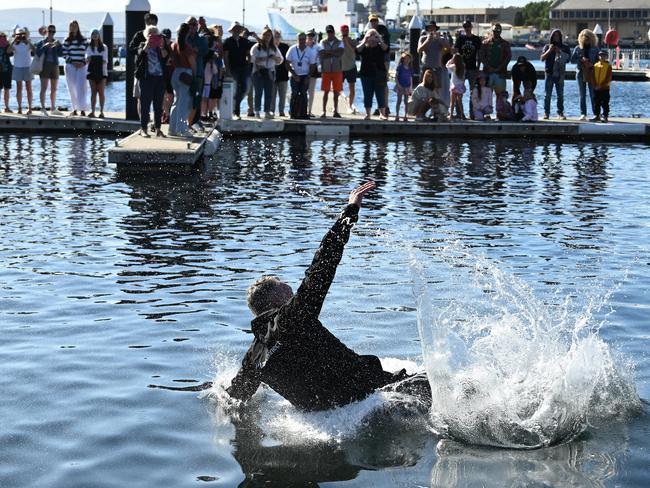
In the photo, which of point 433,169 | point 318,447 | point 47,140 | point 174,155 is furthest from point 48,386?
point 47,140

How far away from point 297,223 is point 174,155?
169 inches

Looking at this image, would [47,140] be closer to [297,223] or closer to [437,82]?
[437,82]

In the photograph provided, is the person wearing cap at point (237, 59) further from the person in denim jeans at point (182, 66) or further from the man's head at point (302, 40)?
the person in denim jeans at point (182, 66)

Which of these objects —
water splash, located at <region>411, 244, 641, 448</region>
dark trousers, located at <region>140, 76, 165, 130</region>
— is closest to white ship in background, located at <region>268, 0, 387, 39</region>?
dark trousers, located at <region>140, 76, 165, 130</region>

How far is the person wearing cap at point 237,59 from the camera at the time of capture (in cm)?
2380

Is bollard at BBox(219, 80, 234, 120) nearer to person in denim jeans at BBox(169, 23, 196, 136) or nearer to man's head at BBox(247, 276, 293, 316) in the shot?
person in denim jeans at BBox(169, 23, 196, 136)

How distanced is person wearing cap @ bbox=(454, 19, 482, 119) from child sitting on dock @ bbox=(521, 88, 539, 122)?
1400mm

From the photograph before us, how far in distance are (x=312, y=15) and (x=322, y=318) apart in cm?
13302

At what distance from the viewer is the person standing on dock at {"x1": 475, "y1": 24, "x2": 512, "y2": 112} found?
24.3 meters

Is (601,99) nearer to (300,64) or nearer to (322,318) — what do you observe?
(300,64)

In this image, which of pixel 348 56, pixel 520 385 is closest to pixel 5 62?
pixel 348 56

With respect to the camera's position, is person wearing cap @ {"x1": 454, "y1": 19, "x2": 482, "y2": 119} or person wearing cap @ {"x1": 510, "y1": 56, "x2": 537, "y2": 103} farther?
person wearing cap @ {"x1": 454, "y1": 19, "x2": 482, "y2": 119}

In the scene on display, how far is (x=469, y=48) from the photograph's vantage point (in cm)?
2462

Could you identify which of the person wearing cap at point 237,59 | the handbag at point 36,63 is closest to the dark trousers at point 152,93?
the person wearing cap at point 237,59
